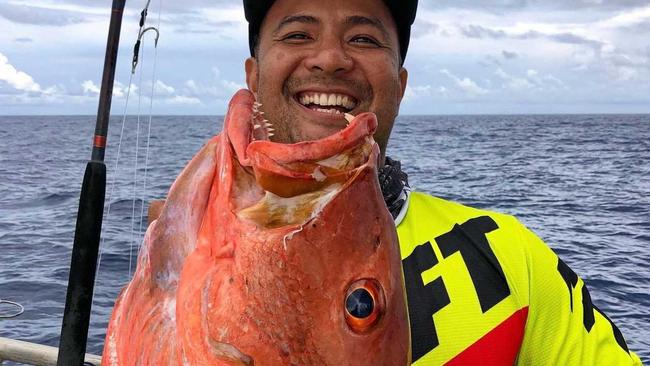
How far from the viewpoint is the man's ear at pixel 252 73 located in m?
2.54

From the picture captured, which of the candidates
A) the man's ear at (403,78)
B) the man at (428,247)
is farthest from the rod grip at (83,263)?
the man's ear at (403,78)

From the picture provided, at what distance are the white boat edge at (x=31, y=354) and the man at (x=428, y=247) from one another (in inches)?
85.7

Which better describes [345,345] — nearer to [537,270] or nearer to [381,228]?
[381,228]

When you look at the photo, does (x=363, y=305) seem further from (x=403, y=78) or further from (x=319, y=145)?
(x=403, y=78)

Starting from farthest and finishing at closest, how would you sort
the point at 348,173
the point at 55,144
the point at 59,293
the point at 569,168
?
the point at 55,144 < the point at 569,168 < the point at 59,293 < the point at 348,173

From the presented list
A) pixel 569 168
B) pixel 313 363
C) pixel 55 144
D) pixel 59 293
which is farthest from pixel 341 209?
pixel 55 144

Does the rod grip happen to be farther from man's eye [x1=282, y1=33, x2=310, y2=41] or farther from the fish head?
the fish head

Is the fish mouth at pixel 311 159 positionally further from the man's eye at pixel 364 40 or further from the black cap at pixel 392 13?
the black cap at pixel 392 13

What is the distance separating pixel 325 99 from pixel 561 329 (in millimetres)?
1106

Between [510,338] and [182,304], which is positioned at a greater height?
[182,304]

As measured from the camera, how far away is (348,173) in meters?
1.25

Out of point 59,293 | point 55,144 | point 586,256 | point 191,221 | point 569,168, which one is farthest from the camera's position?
point 55,144

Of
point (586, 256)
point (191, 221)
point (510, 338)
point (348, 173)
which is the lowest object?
point (586, 256)

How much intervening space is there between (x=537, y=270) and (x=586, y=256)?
981cm
